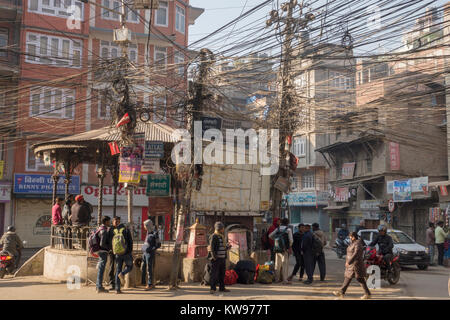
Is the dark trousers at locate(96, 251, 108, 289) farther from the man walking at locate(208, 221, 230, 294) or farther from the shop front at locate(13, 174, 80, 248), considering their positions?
the shop front at locate(13, 174, 80, 248)

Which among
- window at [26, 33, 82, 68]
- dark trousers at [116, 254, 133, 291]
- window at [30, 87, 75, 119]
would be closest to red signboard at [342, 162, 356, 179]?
window at [30, 87, 75, 119]

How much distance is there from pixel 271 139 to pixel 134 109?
6683mm

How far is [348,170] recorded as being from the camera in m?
36.7

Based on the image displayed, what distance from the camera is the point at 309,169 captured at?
153ft

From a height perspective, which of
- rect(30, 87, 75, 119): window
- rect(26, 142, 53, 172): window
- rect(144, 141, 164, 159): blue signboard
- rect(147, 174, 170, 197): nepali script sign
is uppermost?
rect(30, 87, 75, 119): window

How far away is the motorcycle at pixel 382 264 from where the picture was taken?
1324 cm

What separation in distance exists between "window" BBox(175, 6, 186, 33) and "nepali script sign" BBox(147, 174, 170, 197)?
62.3 ft

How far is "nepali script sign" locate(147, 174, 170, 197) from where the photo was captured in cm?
1512

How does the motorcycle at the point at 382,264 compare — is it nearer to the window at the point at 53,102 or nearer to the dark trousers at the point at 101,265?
the dark trousers at the point at 101,265

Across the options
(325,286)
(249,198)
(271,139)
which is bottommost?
(325,286)

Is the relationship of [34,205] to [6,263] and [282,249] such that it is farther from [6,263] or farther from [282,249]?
[282,249]

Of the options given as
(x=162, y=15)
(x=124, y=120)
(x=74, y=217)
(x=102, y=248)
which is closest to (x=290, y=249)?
(x=102, y=248)
